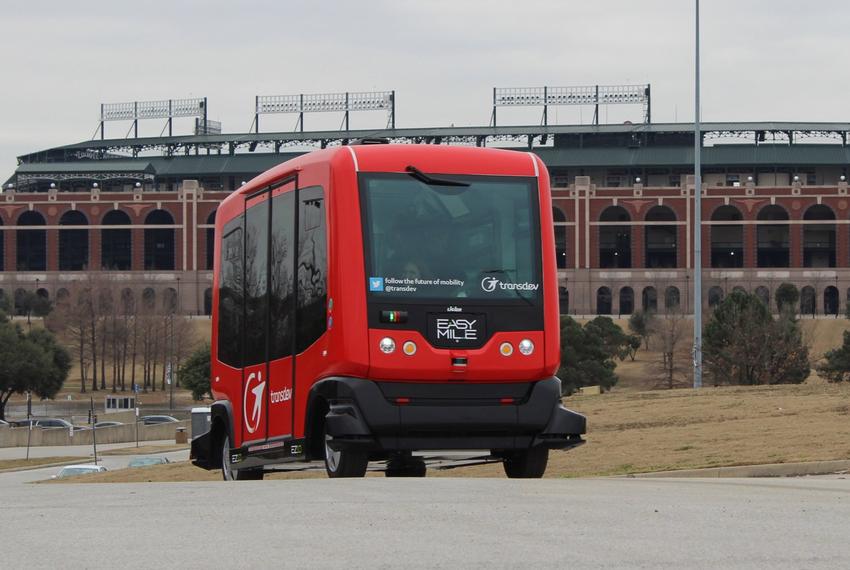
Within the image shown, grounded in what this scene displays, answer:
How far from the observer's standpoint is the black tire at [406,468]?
15.6 m

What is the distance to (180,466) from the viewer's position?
3153 centimetres

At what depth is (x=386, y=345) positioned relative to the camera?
1448 cm

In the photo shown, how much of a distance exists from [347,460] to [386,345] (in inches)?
48.0

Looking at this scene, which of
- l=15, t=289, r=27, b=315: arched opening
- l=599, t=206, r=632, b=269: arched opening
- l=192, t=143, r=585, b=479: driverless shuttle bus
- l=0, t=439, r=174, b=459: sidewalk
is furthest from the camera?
l=599, t=206, r=632, b=269: arched opening

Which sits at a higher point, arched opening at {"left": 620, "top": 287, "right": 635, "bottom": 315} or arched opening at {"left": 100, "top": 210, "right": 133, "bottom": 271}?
arched opening at {"left": 100, "top": 210, "right": 133, "bottom": 271}

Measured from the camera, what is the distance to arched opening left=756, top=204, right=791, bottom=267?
127750 mm

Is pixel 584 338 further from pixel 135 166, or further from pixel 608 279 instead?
pixel 135 166

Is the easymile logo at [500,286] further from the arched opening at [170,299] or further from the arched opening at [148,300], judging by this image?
the arched opening at [170,299]

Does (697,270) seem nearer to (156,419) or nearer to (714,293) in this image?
(156,419)

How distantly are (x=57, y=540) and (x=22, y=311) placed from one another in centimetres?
12330

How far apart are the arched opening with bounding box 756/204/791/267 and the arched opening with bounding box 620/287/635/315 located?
36.5 ft

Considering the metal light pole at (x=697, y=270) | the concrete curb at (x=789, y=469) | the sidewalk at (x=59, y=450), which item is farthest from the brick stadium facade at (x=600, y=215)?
the concrete curb at (x=789, y=469)

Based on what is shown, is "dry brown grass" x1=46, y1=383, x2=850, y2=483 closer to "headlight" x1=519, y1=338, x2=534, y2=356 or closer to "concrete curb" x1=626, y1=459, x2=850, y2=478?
"concrete curb" x1=626, y1=459, x2=850, y2=478

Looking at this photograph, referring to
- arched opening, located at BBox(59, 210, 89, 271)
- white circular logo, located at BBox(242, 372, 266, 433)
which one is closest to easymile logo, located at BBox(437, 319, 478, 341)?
white circular logo, located at BBox(242, 372, 266, 433)
